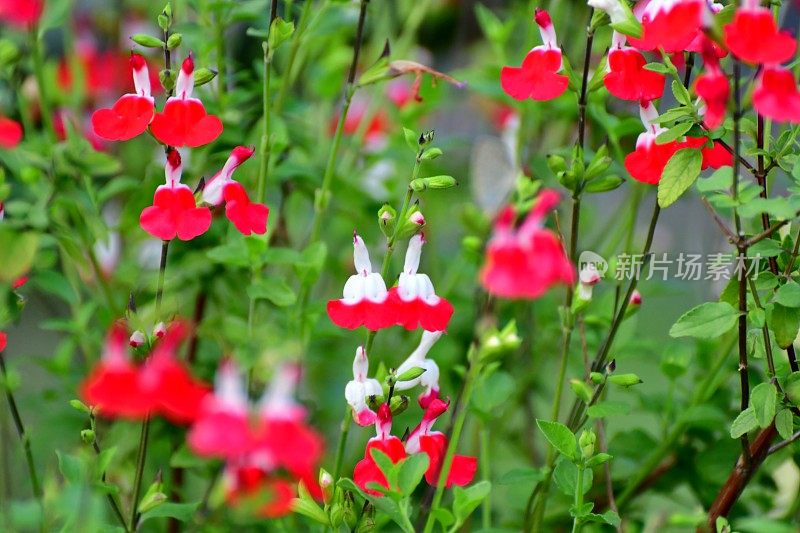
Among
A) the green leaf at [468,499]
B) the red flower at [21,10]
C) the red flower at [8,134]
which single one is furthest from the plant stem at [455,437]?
the red flower at [21,10]

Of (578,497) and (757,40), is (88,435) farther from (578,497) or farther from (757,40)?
(757,40)

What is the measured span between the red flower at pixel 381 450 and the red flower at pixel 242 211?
0.62 feet

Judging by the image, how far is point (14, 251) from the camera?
2.17ft

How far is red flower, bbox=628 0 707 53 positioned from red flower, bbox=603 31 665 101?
0.07 metres

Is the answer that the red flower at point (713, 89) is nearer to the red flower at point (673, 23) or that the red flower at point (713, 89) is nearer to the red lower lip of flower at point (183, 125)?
the red flower at point (673, 23)

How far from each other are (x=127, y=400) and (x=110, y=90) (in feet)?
→ 4.20

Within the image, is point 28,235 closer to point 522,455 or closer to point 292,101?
point 292,101

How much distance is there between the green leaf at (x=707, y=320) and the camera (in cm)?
82

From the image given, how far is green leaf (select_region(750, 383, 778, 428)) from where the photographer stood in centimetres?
81

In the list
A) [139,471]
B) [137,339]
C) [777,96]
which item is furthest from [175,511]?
[777,96]

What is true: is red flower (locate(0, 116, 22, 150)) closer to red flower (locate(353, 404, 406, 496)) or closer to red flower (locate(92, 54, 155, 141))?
red flower (locate(92, 54, 155, 141))

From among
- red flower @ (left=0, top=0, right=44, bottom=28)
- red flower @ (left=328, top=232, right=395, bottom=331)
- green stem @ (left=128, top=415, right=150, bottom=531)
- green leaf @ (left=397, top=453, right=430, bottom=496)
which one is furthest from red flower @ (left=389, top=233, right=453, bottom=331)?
red flower @ (left=0, top=0, right=44, bottom=28)

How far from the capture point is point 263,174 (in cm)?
99

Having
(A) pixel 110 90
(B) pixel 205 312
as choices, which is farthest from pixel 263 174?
(A) pixel 110 90
